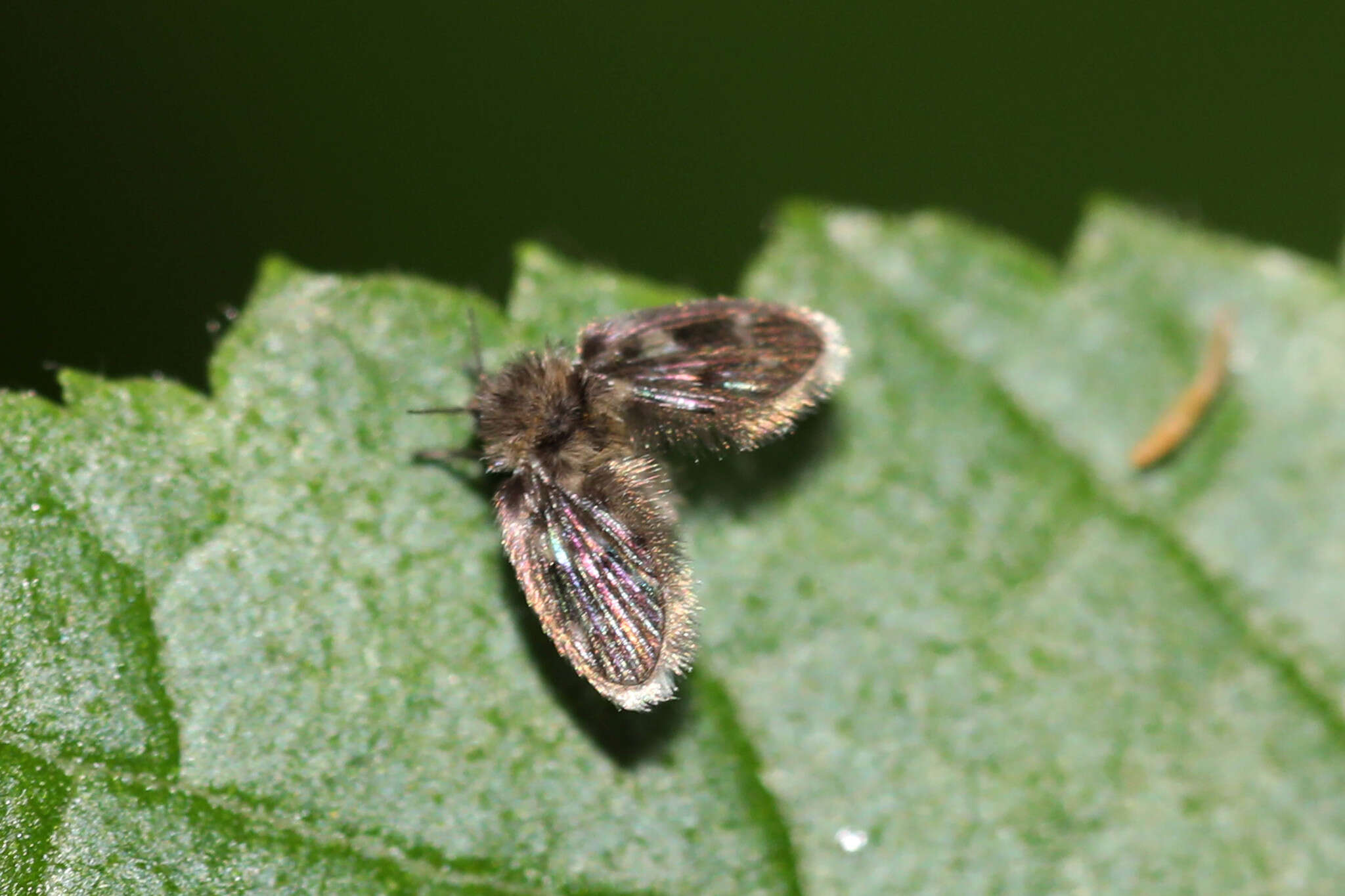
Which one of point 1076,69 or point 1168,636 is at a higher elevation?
point 1076,69

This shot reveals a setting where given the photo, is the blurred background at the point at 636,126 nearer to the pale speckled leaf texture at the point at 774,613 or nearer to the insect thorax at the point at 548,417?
the pale speckled leaf texture at the point at 774,613

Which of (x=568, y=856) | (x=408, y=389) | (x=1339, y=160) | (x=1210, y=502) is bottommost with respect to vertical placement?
(x=568, y=856)

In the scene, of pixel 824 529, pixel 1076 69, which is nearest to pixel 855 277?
pixel 824 529

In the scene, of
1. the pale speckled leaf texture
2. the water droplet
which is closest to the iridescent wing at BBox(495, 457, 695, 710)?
the pale speckled leaf texture

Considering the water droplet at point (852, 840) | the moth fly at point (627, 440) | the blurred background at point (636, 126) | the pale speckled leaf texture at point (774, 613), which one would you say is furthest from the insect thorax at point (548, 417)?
the blurred background at point (636, 126)

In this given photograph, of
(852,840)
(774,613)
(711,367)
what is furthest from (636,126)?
(852,840)

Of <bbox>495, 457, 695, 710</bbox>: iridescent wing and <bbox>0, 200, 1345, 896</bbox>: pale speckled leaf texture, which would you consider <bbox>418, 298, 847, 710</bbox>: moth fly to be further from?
<bbox>0, 200, 1345, 896</bbox>: pale speckled leaf texture

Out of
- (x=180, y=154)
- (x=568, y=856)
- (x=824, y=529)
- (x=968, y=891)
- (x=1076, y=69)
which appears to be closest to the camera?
(x=568, y=856)

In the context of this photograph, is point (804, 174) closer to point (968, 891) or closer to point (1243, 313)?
point (1243, 313)
